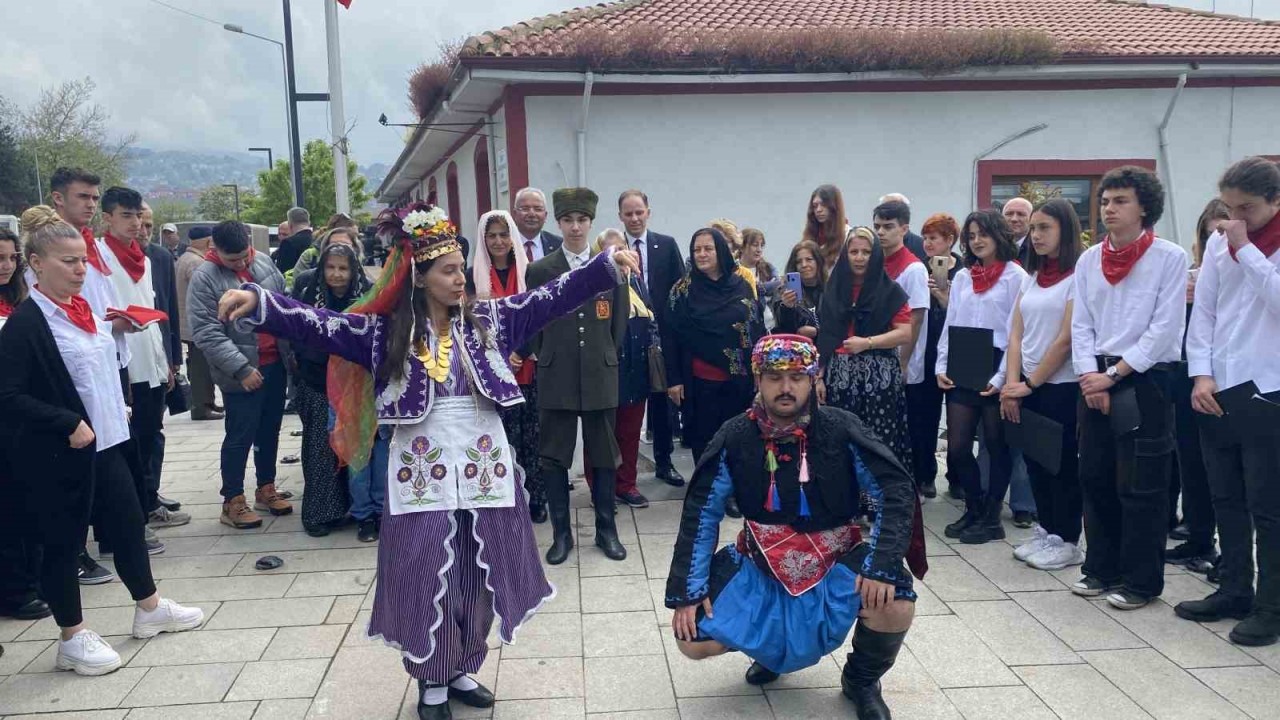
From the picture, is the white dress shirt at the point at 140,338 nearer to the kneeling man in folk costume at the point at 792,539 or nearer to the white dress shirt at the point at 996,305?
the kneeling man in folk costume at the point at 792,539

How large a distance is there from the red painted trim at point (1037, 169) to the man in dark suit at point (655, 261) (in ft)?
23.4

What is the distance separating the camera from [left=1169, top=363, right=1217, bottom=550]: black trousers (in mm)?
5020

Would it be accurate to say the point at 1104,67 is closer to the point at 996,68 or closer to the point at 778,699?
the point at 996,68

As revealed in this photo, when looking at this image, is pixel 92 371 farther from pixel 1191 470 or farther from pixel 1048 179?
pixel 1048 179

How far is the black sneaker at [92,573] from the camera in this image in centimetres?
512

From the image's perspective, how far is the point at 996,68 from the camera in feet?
38.2

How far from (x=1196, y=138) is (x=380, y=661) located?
42.3ft

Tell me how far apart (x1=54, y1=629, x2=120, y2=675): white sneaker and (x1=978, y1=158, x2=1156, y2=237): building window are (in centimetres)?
1107

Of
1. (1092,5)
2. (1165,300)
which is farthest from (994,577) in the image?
(1092,5)

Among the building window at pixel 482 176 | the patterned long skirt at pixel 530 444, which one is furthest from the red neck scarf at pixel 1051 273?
the building window at pixel 482 176

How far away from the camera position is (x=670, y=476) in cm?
688

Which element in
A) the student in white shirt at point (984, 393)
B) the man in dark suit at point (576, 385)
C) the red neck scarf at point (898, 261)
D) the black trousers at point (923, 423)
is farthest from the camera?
the black trousers at point (923, 423)

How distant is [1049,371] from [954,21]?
1035 cm

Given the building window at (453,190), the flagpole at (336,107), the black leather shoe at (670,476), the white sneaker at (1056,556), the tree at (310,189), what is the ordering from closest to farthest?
1. the white sneaker at (1056,556)
2. the black leather shoe at (670,476)
3. the flagpole at (336,107)
4. the building window at (453,190)
5. the tree at (310,189)
